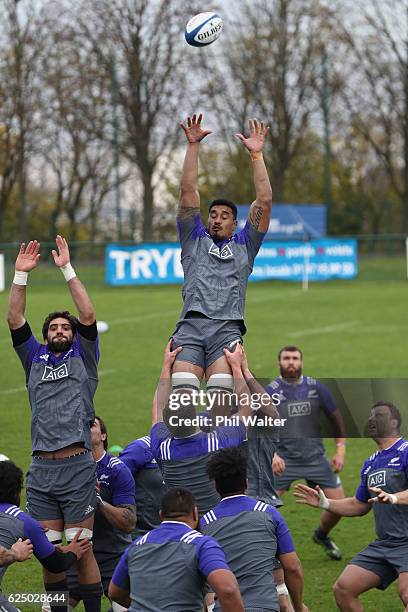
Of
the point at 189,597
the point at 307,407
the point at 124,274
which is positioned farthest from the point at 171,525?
the point at 124,274

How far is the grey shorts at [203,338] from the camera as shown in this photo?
8.38 metres

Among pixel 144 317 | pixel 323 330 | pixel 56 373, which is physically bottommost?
pixel 323 330

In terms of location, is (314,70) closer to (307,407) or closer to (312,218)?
(312,218)

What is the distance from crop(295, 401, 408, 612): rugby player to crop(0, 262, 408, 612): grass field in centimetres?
67

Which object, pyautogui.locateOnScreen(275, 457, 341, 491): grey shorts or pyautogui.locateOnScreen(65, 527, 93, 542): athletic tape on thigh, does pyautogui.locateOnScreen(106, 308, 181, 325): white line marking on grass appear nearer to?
pyautogui.locateOnScreen(275, 457, 341, 491): grey shorts

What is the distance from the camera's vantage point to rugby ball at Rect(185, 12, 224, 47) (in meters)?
9.65

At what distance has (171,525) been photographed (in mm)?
5965

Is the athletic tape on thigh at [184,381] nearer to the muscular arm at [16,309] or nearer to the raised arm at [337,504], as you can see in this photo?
the raised arm at [337,504]

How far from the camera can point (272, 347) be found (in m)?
22.2

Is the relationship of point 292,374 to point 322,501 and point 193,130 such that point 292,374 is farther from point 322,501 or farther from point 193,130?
point 322,501

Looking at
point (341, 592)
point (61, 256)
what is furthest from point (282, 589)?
point (61, 256)

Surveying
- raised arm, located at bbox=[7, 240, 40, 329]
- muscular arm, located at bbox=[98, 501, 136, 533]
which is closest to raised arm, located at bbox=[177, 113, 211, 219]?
raised arm, located at bbox=[7, 240, 40, 329]

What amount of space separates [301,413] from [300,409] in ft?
0.85

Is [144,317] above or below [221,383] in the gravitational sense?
below
